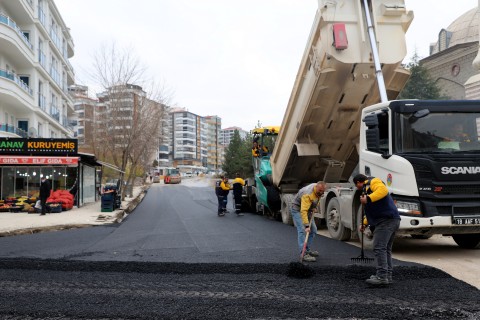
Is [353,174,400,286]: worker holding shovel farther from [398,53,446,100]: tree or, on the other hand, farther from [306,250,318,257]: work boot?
[398,53,446,100]: tree

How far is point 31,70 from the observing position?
91.9 ft

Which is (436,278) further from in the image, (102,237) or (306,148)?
(102,237)

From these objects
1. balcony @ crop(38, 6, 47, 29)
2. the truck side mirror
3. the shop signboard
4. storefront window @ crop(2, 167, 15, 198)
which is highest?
balcony @ crop(38, 6, 47, 29)

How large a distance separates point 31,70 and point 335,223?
83.8ft

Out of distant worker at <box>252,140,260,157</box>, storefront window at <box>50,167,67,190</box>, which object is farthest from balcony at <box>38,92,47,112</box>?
distant worker at <box>252,140,260,157</box>

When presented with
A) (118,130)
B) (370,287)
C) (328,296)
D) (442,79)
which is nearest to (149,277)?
(328,296)

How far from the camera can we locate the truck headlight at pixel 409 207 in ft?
22.1

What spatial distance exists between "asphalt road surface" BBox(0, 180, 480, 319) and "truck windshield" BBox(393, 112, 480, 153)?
1.92 m

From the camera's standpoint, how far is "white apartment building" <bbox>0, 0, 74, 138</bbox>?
2326 centimetres

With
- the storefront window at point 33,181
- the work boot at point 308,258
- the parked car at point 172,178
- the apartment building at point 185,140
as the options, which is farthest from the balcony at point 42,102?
the apartment building at point 185,140

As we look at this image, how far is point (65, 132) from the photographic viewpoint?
38.4 metres

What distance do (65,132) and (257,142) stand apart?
2958 cm

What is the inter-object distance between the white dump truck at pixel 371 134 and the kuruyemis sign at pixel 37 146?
1053 centimetres

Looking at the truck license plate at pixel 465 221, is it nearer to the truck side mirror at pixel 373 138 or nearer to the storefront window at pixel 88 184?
the truck side mirror at pixel 373 138
